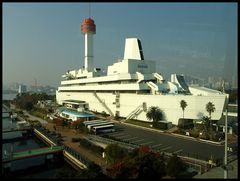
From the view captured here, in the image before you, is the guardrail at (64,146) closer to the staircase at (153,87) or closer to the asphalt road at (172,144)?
the asphalt road at (172,144)

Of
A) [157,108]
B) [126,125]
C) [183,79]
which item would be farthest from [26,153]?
[183,79]

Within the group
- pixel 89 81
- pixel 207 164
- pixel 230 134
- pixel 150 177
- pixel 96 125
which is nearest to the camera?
pixel 150 177

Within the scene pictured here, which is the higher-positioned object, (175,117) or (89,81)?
(89,81)

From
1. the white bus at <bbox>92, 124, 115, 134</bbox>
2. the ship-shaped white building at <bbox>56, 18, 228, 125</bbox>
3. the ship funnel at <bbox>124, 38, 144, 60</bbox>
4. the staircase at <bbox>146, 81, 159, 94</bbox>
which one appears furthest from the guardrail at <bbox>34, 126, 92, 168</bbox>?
the ship funnel at <bbox>124, 38, 144, 60</bbox>

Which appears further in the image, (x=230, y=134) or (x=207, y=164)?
(x=230, y=134)

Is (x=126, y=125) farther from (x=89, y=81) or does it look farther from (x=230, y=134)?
(x=89, y=81)

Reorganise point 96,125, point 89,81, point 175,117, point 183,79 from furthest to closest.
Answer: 1. point 89,81
2. point 183,79
3. point 175,117
4. point 96,125

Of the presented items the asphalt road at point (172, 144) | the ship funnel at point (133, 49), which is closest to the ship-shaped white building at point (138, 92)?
the ship funnel at point (133, 49)
